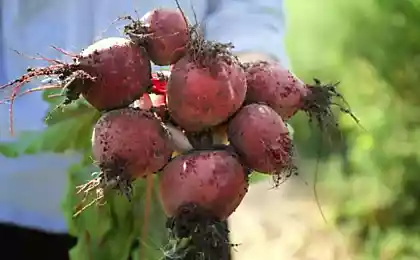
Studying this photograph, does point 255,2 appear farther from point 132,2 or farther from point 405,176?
point 405,176

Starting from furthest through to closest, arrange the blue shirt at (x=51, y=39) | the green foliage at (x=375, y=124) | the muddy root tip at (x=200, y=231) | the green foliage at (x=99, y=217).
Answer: the green foliage at (x=375, y=124) < the blue shirt at (x=51, y=39) < the green foliage at (x=99, y=217) < the muddy root tip at (x=200, y=231)

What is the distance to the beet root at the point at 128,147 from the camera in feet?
1.25

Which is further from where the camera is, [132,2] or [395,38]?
[395,38]

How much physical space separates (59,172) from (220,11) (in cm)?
24

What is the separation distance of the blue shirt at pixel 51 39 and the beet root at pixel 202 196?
347 millimetres

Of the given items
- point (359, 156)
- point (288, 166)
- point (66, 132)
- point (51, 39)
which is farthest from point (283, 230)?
point (288, 166)

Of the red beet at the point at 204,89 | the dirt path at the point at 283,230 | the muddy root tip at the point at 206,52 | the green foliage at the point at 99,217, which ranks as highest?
the muddy root tip at the point at 206,52

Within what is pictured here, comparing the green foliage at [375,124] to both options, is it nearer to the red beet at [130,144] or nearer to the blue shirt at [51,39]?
the blue shirt at [51,39]

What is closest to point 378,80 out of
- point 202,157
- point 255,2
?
point 255,2

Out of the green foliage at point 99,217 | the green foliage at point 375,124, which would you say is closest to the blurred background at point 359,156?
the green foliage at point 375,124

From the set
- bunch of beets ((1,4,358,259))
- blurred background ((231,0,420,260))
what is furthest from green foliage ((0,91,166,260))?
blurred background ((231,0,420,260))

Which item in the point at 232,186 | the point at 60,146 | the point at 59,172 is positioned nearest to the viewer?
the point at 232,186

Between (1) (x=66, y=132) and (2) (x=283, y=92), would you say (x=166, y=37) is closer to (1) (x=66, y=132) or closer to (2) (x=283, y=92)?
(2) (x=283, y=92)

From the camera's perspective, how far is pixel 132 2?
76cm
